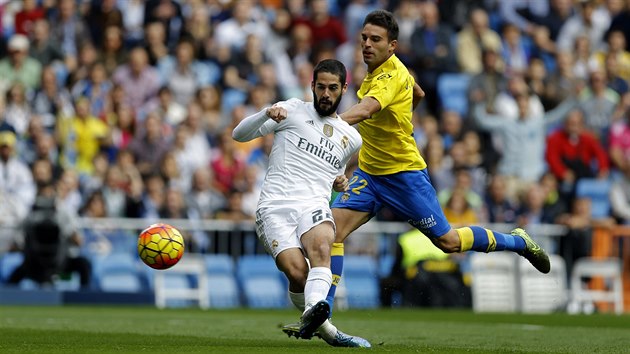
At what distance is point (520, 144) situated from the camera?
22.5 m

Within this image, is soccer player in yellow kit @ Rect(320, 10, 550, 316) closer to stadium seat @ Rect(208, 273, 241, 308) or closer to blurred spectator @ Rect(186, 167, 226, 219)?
stadium seat @ Rect(208, 273, 241, 308)

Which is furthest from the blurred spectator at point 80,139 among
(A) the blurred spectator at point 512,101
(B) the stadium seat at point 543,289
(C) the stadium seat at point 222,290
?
(A) the blurred spectator at point 512,101

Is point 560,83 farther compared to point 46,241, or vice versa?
point 560,83

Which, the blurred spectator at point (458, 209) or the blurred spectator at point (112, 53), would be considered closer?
the blurred spectator at point (458, 209)

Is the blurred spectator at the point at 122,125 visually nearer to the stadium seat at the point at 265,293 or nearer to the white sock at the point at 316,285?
the stadium seat at the point at 265,293

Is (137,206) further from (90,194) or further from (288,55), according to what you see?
(288,55)

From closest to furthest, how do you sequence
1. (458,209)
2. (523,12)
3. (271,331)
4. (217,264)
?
1. (271,331)
2. (217,264)
3. (458,209)
4. (523,12)

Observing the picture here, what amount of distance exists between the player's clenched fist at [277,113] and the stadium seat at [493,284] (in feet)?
34.8

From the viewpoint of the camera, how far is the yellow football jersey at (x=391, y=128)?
11516 mm

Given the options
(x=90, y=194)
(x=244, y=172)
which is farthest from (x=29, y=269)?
(x=244, y=172)

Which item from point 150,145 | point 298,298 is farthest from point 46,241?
point 298,298

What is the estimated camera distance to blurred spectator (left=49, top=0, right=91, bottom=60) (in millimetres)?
22359

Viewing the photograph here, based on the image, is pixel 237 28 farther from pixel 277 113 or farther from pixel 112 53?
pixel 277 113

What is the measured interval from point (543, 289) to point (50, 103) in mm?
8027
